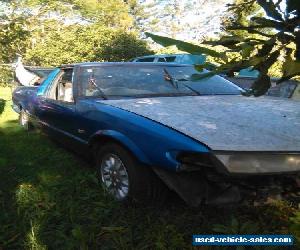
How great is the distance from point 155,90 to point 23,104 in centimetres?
316

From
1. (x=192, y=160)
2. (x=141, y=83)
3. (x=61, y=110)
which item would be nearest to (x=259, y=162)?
(x=192, y=160)

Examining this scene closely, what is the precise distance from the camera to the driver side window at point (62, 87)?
15.7ft

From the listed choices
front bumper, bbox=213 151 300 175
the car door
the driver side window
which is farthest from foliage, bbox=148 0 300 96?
the driver side window

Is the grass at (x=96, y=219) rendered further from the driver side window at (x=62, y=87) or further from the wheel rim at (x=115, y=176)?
the driver side window at (x=62, y=87)

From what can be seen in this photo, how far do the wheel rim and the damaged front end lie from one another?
0.55m

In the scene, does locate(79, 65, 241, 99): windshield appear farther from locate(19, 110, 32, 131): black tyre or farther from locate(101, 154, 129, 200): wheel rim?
locate(19, 110, 32, 131): black tyre

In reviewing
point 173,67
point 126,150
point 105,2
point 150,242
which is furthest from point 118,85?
point 105,2

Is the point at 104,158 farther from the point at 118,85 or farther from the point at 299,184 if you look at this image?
the point at 299,184

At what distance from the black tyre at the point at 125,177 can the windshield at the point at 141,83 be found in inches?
31.3

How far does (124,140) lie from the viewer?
128 inches

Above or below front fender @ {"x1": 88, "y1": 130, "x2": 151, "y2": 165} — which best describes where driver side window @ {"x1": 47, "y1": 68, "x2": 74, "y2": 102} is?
above

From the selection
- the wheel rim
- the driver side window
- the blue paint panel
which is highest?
the driver side window

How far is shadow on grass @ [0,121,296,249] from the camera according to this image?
2.86m

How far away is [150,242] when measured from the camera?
9.33ft
